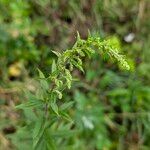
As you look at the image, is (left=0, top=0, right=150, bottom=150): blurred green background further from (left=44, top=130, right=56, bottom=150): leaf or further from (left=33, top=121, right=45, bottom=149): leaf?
(left=33, top=121, right=45, bottom=149): leaf

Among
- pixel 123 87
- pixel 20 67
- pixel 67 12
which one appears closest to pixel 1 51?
pixel 20 67

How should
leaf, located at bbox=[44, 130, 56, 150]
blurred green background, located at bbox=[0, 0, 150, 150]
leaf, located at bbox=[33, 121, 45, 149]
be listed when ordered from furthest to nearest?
blurred green background, located at bbox=[0, 0, 150, 150] < leaf, located at bbox=[44, 130, 56, 150] < leaf, located at bbox=[33, 121, 45, 149]

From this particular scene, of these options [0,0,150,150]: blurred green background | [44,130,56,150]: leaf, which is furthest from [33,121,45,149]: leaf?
[0,0,150,150]: blurred green background

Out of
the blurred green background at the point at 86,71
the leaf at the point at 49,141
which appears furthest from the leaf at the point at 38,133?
the blurred green background at the point at 86,71

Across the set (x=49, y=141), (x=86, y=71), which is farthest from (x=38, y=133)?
(x=86, y=71)

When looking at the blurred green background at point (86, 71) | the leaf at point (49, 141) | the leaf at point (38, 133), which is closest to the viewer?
the leaf at point (38, 133)

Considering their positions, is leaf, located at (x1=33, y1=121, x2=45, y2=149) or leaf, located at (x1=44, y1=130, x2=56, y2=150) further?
leaf, located at (x1=44, y1=130, x2=56, y2=150)

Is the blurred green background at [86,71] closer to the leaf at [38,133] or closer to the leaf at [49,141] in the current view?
the leaf at [49,141]

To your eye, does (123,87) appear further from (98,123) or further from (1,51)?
(1,51)
